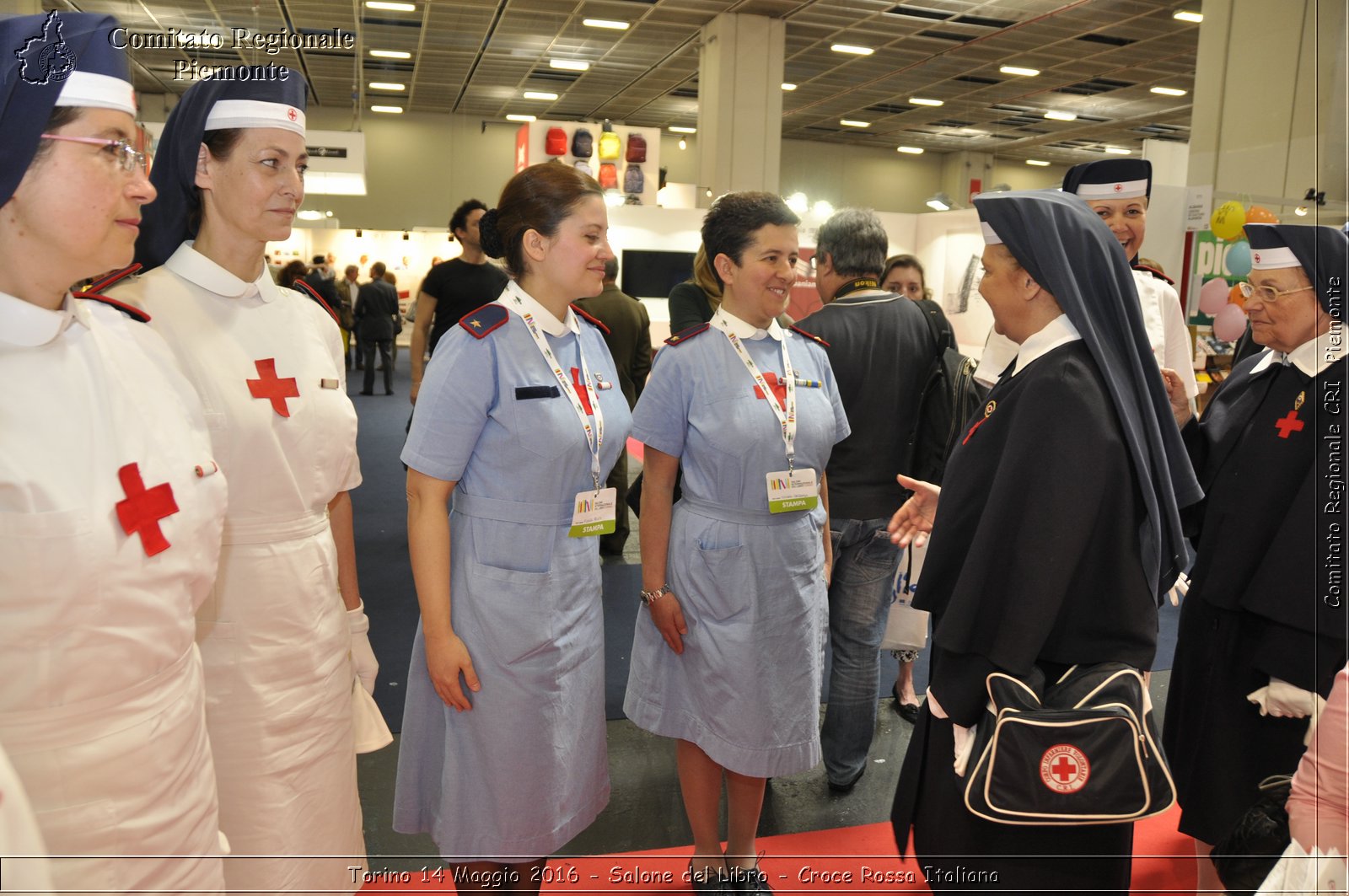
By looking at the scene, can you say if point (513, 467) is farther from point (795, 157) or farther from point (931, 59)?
point (795, 157)

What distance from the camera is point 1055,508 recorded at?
5.28 ft

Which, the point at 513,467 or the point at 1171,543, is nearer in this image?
the point at 1171,543

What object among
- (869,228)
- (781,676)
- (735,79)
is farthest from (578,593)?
(735,79)

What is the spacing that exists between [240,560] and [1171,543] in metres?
1.64

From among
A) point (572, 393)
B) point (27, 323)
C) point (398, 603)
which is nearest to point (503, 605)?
point (572, 393)

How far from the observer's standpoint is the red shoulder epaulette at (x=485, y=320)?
1.99 metres

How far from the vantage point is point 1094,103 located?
1537cm

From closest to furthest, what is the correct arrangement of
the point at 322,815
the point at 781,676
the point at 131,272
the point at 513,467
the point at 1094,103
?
the point at 131,272 < the point at 322,815 < the point at 513,467 < the point at 781,676 < the point at 1094,103

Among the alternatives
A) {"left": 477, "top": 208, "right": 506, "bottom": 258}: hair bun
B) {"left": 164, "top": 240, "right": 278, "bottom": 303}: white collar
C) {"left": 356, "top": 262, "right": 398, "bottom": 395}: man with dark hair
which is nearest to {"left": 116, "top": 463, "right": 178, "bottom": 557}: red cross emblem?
{"left": 164, "top": 240, "right": 278, "bottom": 303}: white collar

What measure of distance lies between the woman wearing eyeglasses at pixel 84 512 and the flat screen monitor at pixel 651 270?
863 centimetres

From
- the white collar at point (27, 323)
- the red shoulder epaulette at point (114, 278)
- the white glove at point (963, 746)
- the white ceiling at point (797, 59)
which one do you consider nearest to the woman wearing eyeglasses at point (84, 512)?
the white collar at point (27, 323)

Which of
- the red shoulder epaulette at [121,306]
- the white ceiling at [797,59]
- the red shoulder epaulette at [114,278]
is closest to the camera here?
the red shoulder epaulette at [121,306]

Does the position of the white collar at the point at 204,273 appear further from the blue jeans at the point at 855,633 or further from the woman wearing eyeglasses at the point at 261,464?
the blue jeans at the point at 855,633

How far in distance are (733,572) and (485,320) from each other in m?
0.86
